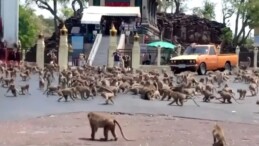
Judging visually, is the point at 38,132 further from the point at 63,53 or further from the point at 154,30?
the point at 154,30

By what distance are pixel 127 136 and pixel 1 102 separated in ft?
24.7

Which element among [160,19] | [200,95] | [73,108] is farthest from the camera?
[160,19]

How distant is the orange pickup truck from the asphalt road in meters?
17.8

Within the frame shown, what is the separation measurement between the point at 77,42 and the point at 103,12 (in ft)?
15.2

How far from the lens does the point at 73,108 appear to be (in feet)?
61.0

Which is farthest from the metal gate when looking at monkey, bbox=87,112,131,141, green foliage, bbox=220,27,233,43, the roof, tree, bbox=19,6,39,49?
tree, bbox=19,6,39,49

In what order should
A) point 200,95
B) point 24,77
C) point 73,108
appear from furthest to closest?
point 24,77 < point 200,95 < point 73,108

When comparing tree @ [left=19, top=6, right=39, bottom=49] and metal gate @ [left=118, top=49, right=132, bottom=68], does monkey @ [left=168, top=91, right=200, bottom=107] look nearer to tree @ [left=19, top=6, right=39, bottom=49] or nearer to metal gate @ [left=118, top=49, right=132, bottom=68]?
metal gate @ [left=118, top=49, right=132, bottom=68]

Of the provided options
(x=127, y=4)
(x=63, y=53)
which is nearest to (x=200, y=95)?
(x=63, y=53)

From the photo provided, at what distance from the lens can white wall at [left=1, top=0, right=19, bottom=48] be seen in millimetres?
49188

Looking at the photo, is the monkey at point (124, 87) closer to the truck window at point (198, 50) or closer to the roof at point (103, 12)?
the truck window at point (198, 50)

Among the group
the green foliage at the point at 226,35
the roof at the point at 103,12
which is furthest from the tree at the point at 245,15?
the roof at the point at 103,12

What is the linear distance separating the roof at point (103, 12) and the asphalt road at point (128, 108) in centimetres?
3392

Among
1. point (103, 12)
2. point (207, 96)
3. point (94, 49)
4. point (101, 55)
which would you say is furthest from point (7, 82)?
point (103, 12)
